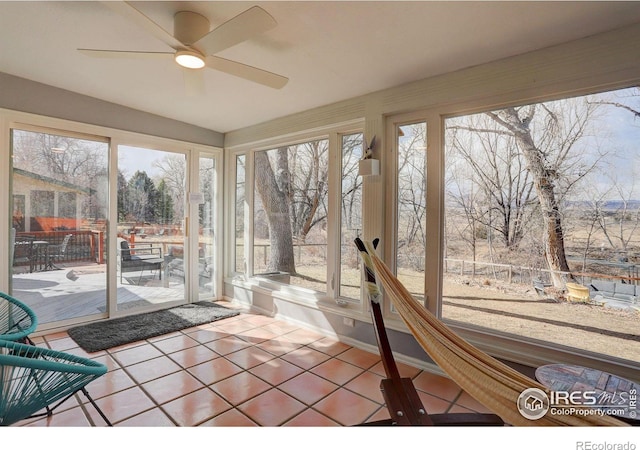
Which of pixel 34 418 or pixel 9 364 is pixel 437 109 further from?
pixel 34 418

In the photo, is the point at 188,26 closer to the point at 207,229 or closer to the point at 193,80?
the point at 193,80

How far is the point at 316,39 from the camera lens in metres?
2.05

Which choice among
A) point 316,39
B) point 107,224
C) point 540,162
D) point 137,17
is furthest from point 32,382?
point 540,162

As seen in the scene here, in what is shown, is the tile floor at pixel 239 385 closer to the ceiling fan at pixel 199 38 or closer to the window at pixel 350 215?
the window at pixel 350 215

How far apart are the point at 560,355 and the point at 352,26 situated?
8.27 ft

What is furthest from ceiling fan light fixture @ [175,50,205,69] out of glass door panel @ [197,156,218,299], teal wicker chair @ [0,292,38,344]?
glass door panel @ [197,156,218,299]

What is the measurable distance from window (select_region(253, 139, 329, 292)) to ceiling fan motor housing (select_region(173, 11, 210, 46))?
1779mm

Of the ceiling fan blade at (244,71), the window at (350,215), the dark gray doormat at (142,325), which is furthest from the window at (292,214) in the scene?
the ceiling fan blade at (244,71)

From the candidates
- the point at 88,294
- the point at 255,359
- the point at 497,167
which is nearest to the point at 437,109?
the point at 497,167

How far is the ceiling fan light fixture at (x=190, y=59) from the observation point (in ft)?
5.97

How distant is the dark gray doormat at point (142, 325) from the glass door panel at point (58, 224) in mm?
316

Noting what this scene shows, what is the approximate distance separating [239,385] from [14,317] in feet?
5.27

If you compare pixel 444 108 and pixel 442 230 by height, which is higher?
pixel 444 108

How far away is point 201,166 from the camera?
4320 mm
